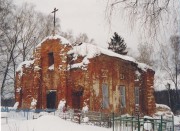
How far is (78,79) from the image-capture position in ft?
68.6

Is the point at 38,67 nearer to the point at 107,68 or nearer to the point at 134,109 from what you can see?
the point at 107,68

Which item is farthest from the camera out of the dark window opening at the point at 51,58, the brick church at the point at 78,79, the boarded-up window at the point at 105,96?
the dark window opening at the point at 51,58

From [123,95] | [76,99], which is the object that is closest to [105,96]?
[76,99]

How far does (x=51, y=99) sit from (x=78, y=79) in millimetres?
2981

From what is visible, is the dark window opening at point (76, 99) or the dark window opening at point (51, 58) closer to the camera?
the dark window opening at point (76, 99)

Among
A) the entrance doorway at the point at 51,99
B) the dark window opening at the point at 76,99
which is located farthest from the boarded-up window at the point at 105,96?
the entrance doorway at the point at 51,99

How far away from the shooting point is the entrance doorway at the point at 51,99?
882 inches

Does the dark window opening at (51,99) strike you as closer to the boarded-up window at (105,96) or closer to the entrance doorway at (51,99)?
the entrance doorway at (51,99)

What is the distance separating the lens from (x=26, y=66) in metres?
24.5

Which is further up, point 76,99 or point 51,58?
point 51,58

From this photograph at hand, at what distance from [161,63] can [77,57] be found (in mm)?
18653

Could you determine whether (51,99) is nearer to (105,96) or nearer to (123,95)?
(105,96)

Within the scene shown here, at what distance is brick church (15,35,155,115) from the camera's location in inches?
815

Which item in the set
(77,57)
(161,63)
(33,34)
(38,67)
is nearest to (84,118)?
(77,57)
